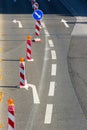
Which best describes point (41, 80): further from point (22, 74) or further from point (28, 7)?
point (28, 7)

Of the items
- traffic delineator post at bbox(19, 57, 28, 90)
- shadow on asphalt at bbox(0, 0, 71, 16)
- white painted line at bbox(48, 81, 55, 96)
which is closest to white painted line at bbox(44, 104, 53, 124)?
white painted line at bbox(48, 81, 55, 96)

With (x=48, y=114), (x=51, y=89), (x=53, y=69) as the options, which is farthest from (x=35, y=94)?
(x=53, y=69)

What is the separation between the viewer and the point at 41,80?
18531mm

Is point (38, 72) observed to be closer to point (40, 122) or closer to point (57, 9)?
point (40, 122)

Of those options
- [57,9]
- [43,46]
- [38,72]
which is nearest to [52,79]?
[38,72]

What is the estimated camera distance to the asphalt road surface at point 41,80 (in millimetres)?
14336

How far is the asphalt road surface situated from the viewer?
47.0 ft

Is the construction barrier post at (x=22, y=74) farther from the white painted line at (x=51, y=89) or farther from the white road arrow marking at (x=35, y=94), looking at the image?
the white painted line at (x=51, y=89)

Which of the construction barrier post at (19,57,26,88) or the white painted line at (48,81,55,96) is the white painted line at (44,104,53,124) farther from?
→ the construction barrier post at (19,57,26,88)

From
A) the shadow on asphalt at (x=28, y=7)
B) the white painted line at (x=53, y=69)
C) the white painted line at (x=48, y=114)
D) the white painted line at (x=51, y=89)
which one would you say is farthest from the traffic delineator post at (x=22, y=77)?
the shadow on asphalt at (x=28, y=7)

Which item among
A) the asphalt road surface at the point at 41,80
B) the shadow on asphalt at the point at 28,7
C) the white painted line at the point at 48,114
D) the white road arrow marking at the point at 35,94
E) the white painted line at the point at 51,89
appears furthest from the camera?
the shadow on asphalt at the point at 28,7

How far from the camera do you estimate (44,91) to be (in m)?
17.1

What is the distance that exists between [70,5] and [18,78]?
24.8 meters

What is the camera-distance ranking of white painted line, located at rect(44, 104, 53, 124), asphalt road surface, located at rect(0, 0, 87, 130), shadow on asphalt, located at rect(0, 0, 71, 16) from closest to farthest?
white painted line, located at rect(44, 104, 53, 124), asphalt road surface, located at rect(0, 0, 87, 130), shadow on asphalt, located at rect(0, 0, 71, 16)
